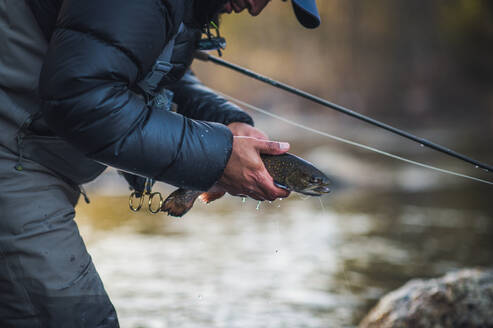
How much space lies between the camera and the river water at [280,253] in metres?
5.30

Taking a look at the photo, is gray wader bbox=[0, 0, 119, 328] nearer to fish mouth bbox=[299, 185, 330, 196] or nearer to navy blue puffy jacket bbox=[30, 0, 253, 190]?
navy blue puffy jacket bbox=[30, 0, 253, 190]

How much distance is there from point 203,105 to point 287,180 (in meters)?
0.85

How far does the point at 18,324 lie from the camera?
6.31ft

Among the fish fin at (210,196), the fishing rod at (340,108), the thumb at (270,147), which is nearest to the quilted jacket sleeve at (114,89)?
the thumb at (270,147)

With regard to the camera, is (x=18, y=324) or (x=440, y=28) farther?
(x=440, y=28)

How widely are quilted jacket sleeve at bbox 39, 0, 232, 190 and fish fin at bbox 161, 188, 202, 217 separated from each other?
1.98ft

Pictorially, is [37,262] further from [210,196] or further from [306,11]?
[306,11]

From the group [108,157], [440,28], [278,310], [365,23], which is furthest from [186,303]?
[365,23]

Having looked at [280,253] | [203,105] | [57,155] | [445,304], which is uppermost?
[203,105]

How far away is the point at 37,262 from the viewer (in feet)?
6.29

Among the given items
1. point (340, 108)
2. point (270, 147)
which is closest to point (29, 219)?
point (270, 147)

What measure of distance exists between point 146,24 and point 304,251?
19.9 feet

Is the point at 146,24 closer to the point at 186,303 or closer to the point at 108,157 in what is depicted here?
the point at 108,157

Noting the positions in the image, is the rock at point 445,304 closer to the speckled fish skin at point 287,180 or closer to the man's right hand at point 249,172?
the speckled fish skin at point 287,180
